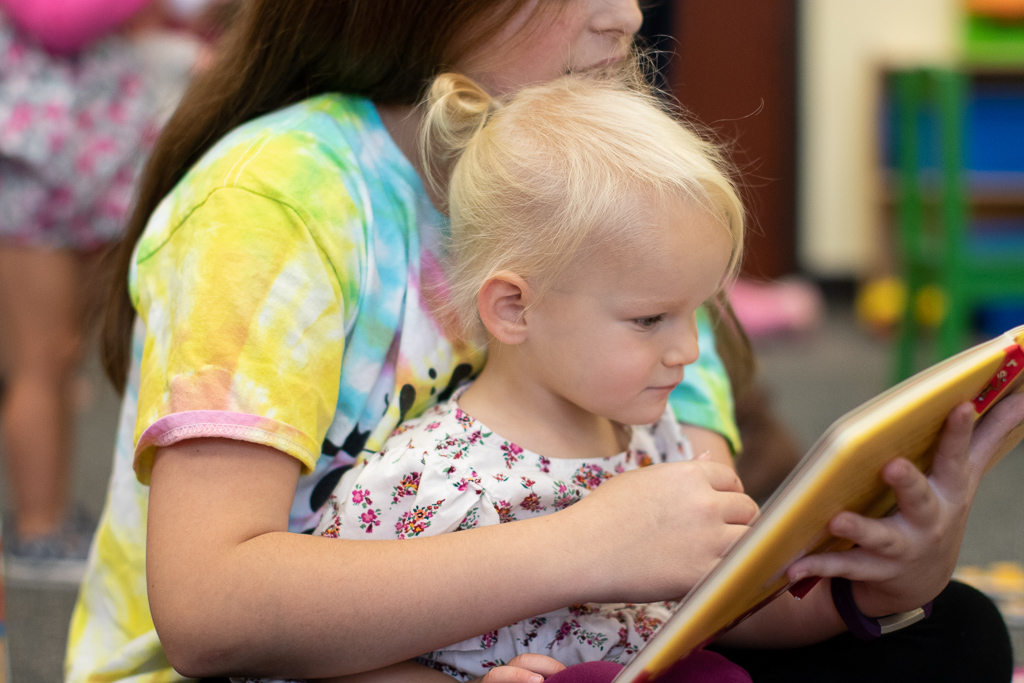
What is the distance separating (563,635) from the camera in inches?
28.5

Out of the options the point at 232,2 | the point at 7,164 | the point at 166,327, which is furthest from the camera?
the point at 7,164

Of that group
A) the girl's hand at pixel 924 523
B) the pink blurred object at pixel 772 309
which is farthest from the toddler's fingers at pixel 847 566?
the pink blurred object at pixel 772 309

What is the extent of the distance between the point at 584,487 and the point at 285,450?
22cm

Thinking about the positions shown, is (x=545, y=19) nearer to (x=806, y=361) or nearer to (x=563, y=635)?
(x=563, y=635)

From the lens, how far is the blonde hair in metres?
0.72

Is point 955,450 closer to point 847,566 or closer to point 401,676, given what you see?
point 847,566

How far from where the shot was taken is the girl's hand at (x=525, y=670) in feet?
2.08

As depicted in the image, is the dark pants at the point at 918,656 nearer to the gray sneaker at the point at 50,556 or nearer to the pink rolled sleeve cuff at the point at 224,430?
the pink rolled sleeve cuff at the point at 224,430

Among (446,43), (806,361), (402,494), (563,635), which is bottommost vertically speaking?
(806,361)

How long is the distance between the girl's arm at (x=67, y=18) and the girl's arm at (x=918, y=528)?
1.44m

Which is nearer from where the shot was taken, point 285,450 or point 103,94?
point 285,450

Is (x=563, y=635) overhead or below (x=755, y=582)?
below

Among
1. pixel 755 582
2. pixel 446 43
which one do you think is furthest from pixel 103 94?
pixel 755 582

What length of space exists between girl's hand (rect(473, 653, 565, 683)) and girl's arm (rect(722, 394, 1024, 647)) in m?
0.16
